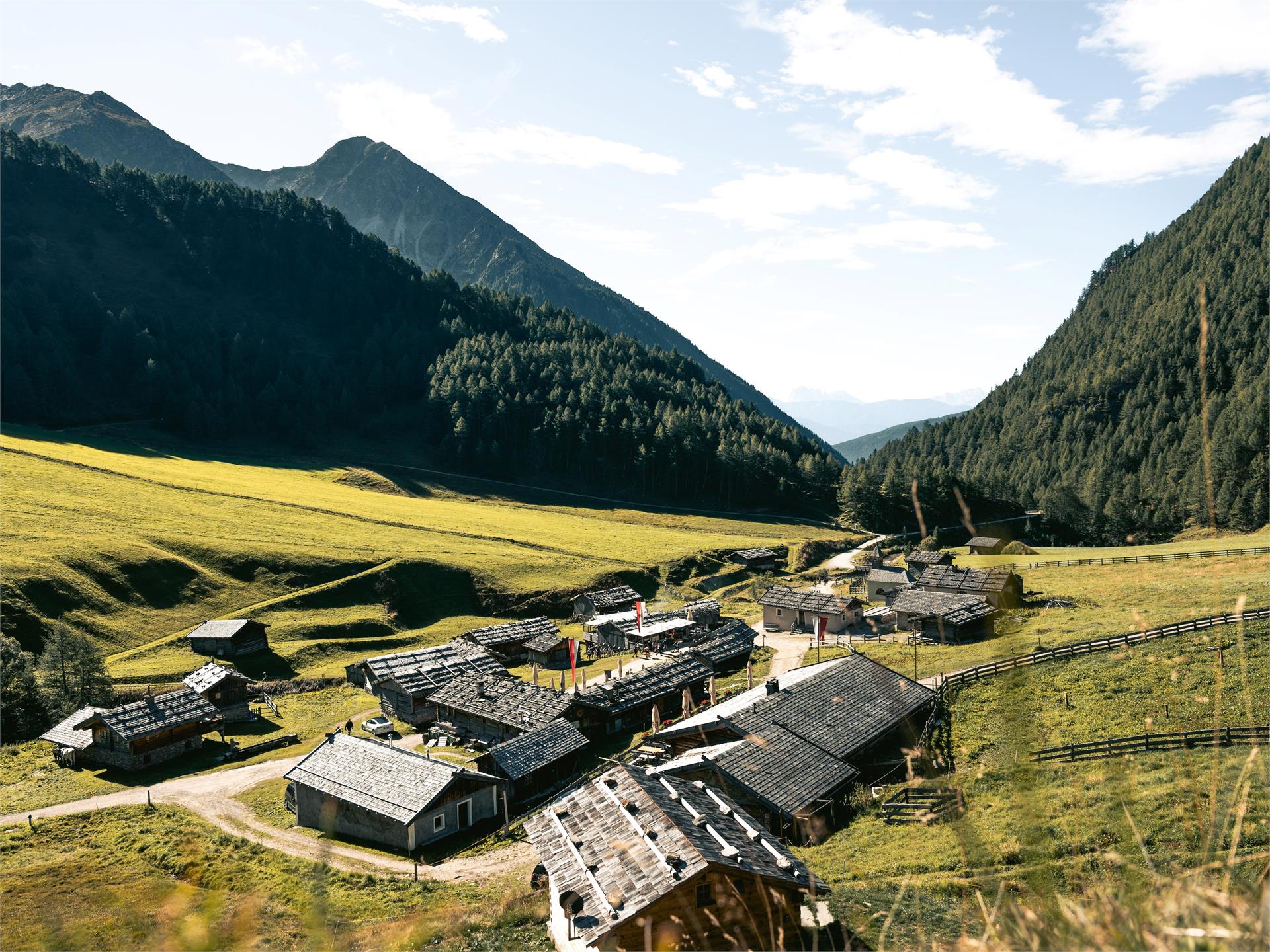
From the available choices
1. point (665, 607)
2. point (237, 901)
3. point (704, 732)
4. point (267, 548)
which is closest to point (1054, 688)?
point (704, 732)

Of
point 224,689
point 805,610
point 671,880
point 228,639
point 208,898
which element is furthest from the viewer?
point 805,610

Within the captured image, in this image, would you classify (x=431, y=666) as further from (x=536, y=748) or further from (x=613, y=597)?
(x=613, y=597)

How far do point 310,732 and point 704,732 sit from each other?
33326mm

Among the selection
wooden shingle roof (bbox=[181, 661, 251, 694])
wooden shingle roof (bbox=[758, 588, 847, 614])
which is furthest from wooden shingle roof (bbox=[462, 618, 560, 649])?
wooden shingle roof (bbox=[758, 588, 847, 614])

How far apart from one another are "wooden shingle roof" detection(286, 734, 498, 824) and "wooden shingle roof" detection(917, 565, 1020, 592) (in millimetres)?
52535

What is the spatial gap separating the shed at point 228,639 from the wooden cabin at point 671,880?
57431 millimetres

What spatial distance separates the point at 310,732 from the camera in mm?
56875

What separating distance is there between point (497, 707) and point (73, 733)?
2835 centimetres

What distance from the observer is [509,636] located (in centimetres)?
7606

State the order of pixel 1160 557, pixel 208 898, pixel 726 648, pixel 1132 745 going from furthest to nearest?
1. pixel 1160 557
2. pixel 726 648
3. pixel 1132 745
4. pixel 208 898

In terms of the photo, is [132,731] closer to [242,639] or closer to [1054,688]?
[242,639]

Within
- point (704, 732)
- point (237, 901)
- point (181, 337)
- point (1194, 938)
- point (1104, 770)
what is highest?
point (181, 337)

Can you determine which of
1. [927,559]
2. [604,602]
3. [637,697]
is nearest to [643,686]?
[637,697]

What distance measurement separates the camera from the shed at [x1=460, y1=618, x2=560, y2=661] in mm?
74188
